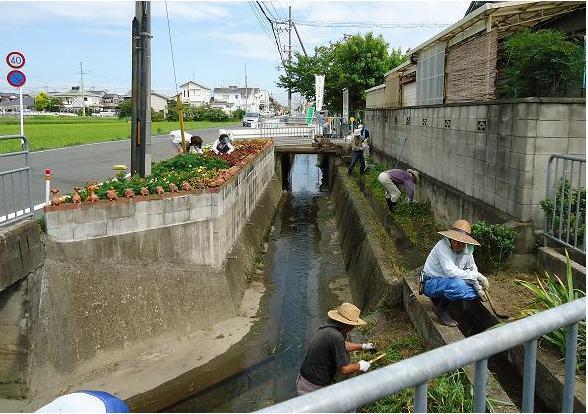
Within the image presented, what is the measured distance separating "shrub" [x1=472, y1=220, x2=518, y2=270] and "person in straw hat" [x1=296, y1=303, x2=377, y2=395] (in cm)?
285

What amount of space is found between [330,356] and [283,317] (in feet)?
16.1

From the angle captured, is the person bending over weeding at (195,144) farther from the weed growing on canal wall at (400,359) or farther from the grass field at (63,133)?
the weed growing on canal wall at (400,359)

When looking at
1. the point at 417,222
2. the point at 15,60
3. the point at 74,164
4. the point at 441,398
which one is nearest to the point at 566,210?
the point at 441,398

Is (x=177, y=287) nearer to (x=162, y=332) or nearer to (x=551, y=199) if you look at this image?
(x=162, y=332)

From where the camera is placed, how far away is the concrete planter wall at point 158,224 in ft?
25.4

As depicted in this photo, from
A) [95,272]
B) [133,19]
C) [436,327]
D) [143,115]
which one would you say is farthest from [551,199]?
[133,19]

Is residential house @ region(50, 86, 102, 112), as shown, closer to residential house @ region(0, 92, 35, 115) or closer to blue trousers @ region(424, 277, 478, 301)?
residential house @ region(0, 92, 35, 115)

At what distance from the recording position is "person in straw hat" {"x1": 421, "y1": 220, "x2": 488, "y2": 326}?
5.75 m

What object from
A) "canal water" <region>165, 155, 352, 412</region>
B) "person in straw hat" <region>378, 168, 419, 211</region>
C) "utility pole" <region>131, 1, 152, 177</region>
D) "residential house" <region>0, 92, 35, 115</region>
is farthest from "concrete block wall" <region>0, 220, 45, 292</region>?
"residential house" <region>0, 92, 35, 115</region>

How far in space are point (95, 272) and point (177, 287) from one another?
55.4 inches

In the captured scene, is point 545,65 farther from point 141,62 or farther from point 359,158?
point 359,158

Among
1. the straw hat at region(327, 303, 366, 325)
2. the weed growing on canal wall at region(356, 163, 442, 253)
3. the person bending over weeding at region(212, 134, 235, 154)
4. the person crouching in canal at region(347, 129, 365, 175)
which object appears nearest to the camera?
the straw hat at region(327, 303, 366, 325)

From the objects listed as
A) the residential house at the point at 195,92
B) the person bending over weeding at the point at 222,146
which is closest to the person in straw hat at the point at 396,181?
the person bending over weeding at the point at 222,146

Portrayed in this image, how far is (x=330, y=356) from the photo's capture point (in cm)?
494
